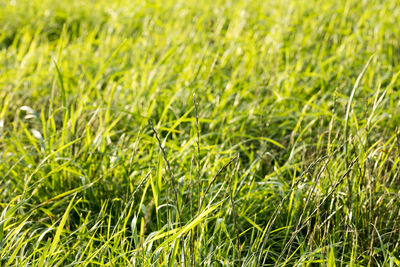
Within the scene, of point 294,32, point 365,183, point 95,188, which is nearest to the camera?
point 365,183

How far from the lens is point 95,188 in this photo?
1.94m

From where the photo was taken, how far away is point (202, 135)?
2365 mm

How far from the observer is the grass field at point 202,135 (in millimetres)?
1597

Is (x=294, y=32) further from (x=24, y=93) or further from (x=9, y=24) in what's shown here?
(x=9, y=24)

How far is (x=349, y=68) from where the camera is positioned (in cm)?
307

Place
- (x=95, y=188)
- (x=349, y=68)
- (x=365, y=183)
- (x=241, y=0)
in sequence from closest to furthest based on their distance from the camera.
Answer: (x=365, y=183) < (x=95, y=188) < (x=349, y=68) < (x=241, y=0)

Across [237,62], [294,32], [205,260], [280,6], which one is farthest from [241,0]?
[205,260]

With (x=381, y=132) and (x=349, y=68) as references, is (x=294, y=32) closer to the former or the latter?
(x=349, y=68)

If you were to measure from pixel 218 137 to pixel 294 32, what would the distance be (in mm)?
1637

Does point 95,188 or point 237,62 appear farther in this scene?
point 237,62

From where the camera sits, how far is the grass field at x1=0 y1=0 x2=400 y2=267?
160 cm

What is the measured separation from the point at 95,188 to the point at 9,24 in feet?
9.73

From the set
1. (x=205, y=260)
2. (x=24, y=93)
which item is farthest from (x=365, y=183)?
(x=24, y=93)

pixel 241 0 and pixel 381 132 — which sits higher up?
pixel 241 0
